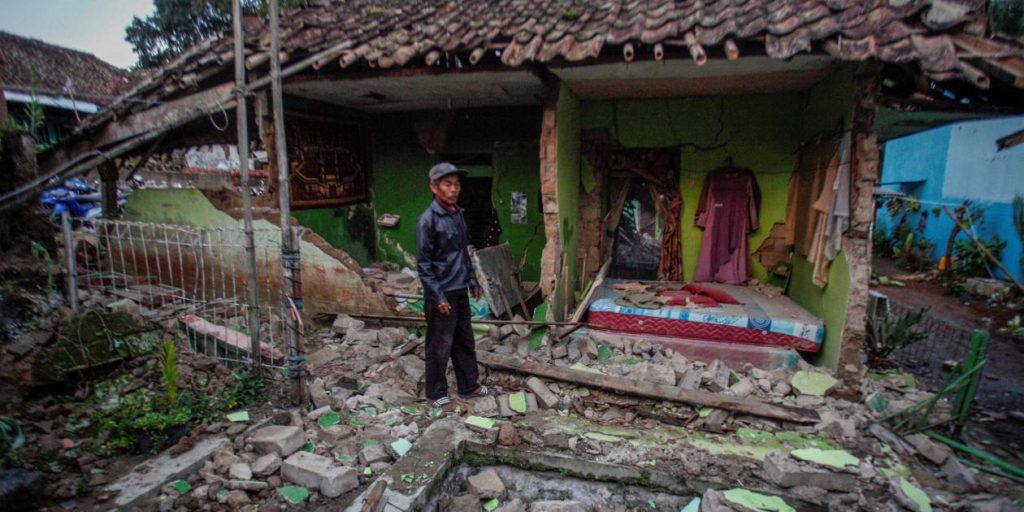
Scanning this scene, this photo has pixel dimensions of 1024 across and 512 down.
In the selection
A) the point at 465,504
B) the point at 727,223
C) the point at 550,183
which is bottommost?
the point at 465,504

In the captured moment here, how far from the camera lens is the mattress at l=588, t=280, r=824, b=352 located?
565cm

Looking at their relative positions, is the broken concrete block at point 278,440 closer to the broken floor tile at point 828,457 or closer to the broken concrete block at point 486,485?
the broken concrete block at point 486,485

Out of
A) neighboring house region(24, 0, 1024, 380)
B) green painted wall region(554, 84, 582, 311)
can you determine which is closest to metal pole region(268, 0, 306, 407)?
neighboring house region(24, 0, 1024, 380)

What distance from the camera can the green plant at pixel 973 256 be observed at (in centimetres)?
1027

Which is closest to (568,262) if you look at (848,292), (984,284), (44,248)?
(848,292)

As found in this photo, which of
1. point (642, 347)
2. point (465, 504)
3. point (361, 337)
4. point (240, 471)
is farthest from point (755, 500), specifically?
point (361, 337)

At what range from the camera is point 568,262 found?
274 inches

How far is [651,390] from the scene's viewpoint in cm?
475

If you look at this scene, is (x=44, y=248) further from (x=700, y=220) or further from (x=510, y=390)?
(x=700, y=220)

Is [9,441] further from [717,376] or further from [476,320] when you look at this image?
[717,376]

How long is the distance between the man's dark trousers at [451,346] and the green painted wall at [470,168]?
14.1 feet

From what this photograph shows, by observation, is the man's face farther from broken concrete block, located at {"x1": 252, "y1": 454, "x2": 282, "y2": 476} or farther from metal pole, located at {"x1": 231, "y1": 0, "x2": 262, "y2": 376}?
broken concrete block, located at {"x1": 252, "y1": 454, "x2": 282, "y2": 476}

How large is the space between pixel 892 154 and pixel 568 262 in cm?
1512

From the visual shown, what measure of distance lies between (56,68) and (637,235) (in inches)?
822
